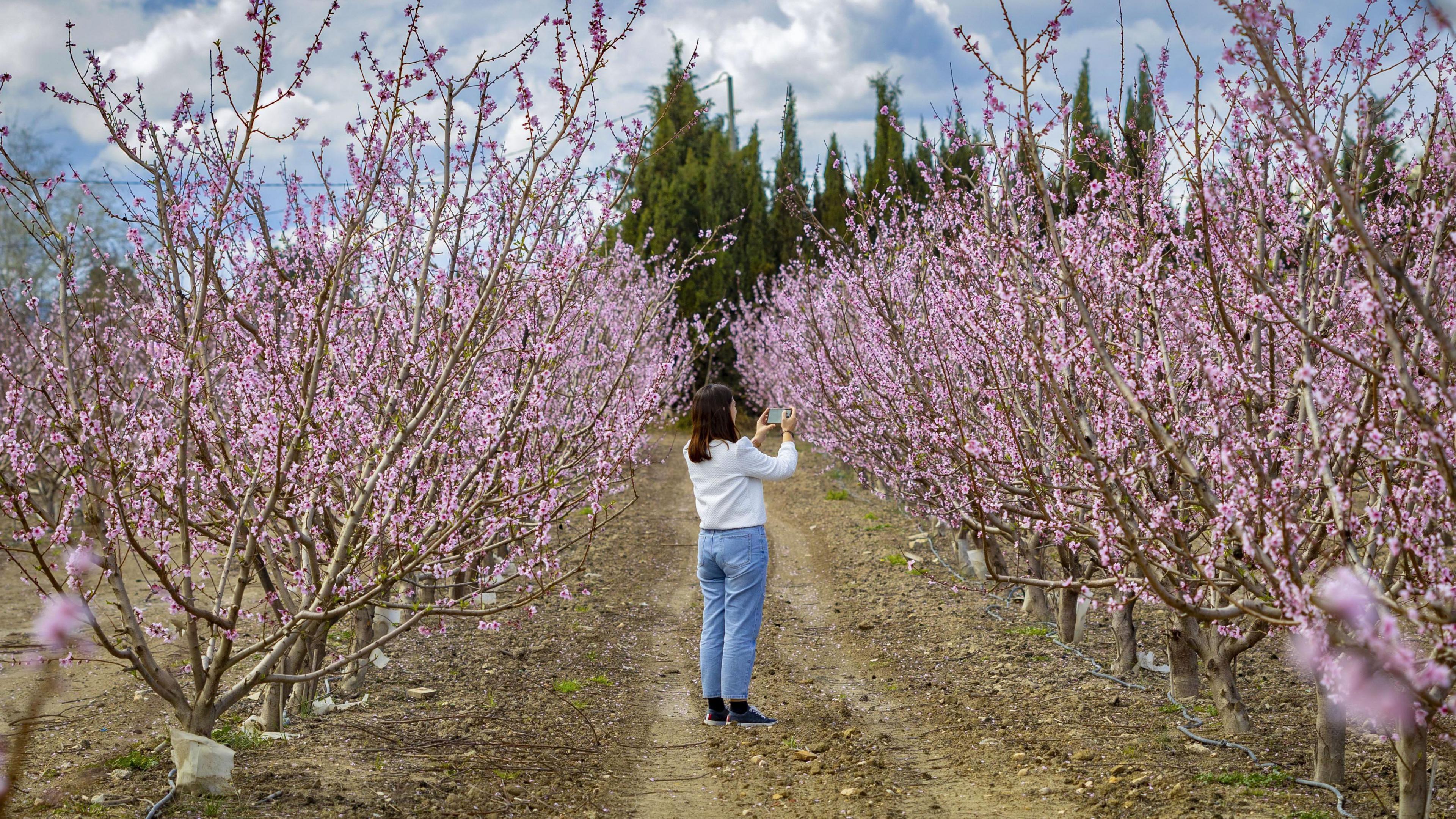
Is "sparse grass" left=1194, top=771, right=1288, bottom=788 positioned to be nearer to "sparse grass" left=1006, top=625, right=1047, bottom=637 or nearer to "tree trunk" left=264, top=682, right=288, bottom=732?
"sparse grass" left=1006, top=625, right=1047, bottom=637

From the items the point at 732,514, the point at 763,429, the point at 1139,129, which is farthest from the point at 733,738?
the point at 1139,129

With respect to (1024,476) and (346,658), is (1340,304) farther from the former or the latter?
(346,658)

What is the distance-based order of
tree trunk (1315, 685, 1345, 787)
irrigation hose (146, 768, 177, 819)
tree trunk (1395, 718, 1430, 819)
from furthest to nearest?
tree trunk (1315, 685, 1345, 787) → irrigation hose (146, 768, 177, 819) → tree trunk (1395, 718, 1430, 819)

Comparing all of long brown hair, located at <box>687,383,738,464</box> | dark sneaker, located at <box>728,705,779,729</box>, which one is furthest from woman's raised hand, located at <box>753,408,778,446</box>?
dark sneaker, located at <box>728,705,779,729</box>

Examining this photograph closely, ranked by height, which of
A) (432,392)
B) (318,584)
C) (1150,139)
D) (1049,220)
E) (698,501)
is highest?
(1150,139)

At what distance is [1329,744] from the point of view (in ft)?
13.2

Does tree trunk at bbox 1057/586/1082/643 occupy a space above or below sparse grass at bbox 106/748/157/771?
above

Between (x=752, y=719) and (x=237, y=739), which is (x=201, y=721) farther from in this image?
(x=752, y=719)

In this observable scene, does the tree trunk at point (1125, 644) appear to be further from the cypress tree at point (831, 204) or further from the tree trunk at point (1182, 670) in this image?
the cypress tree at point (831, 204)

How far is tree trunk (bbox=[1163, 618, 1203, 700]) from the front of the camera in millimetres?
5316

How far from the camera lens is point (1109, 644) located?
22.6ft

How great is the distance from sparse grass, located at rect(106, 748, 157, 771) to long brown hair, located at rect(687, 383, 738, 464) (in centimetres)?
266

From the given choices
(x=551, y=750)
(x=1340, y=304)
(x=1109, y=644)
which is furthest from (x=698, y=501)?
(x=1109, y=644)

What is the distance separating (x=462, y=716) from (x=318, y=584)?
1.63 m
